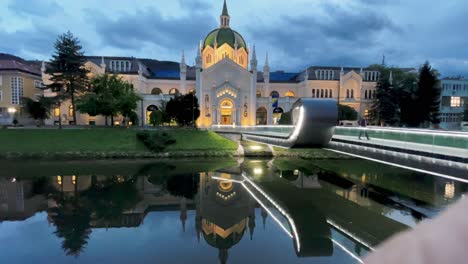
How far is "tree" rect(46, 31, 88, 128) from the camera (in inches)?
1730

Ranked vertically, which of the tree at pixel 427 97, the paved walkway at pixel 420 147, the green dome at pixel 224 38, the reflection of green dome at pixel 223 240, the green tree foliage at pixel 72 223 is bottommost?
the reflection of green dome at pixel 223 240

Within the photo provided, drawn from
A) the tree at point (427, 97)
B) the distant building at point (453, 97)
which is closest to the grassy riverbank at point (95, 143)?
the tree at point (427, 97)

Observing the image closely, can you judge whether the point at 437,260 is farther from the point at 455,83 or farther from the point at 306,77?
the point at 455,83

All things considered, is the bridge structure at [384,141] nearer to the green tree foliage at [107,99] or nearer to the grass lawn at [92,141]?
the grass lawn at [92,141]

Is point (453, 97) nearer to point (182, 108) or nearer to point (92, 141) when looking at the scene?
point (182, 108)

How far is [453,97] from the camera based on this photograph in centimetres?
6044

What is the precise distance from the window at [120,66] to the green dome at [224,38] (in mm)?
17244

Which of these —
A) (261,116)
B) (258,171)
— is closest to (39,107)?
(258,171)

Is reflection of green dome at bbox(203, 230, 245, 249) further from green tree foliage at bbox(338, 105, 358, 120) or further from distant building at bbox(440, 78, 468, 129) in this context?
distant building at bbox(440, 78, 468, 129)

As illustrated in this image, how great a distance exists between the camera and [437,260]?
3.09ft

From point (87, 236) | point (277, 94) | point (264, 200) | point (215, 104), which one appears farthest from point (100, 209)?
point (277, 94)

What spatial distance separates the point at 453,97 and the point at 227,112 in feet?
161

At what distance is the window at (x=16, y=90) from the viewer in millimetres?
49031

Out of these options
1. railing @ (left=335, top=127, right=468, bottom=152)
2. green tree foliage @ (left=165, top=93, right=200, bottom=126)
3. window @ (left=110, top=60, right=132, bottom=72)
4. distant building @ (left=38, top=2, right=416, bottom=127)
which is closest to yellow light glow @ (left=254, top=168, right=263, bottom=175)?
railing @ (left=335, top=127, right=468, bottom=152)
